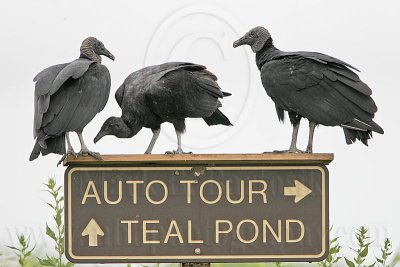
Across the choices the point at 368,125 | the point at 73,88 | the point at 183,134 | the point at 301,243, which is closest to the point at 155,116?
the point at 183,134

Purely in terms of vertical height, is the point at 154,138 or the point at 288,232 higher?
the point at 154,138

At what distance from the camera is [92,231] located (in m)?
3.62

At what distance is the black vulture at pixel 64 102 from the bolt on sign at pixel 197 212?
377 mm

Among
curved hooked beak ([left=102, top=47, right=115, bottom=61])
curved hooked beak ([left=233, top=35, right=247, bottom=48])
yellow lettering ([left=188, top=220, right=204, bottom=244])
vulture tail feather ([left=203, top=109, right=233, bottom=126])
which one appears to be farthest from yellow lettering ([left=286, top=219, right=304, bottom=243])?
curved hooked beak ([left=102, top=47, right=115, bottom=61])

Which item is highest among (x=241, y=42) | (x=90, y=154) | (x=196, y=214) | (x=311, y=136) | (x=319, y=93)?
(x=241, y=42)

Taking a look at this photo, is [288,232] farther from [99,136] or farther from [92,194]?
[99,136]

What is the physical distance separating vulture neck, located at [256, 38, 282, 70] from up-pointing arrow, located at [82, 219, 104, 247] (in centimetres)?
193

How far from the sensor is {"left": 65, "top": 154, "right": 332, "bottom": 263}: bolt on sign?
11.8 feet

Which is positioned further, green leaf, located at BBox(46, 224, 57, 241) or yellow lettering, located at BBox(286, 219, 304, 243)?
green leaf, located at BBox(46, 224, 57, 241)

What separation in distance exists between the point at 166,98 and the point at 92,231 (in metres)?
1.71

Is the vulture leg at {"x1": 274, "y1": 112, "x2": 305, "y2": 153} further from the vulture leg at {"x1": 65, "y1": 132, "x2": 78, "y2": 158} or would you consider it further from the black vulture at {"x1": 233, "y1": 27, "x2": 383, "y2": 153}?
the vulture leg at {"x1": 65, "y1": 132, "x2": 78, "y2": 158}

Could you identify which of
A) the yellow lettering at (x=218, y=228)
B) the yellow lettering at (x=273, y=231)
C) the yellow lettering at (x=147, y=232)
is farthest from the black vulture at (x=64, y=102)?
the yellow lettering at (x=273, y=231)

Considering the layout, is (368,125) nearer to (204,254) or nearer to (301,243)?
(301,243)

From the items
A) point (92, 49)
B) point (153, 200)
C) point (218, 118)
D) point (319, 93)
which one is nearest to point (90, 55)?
point (92, 49)
